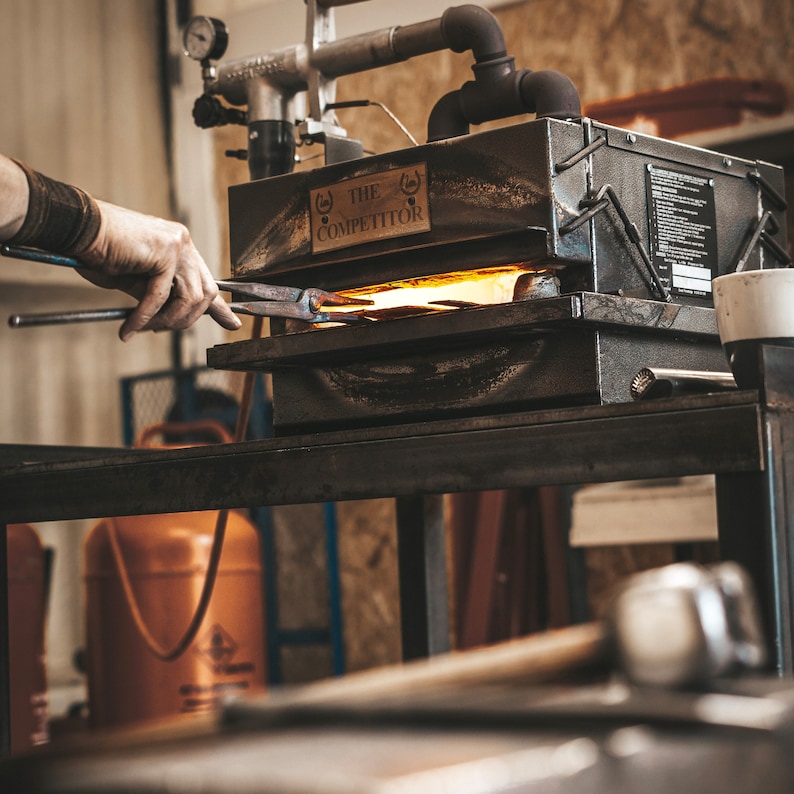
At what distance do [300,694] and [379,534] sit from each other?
3.76m

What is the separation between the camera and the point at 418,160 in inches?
61.9

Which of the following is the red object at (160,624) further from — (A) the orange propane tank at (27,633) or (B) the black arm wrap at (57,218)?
(B) the black arm wrap at (57,218)

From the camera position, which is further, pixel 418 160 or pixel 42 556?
pixel 42 556

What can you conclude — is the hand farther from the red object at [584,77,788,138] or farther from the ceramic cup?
the red object at [584,77,788,138]

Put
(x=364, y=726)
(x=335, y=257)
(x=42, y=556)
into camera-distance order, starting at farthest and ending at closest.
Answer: (x=42, y=556)
(x=335, y=257)
(x=364, y=726)

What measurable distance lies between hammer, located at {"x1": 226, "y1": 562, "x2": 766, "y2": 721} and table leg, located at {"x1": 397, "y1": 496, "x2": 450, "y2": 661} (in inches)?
58.1

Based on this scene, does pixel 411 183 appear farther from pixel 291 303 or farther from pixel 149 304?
pixel 149 304

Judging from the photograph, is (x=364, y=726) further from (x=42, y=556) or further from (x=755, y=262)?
(x=42, y=556)

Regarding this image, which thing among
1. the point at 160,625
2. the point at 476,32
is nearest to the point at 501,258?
the point at 476,32

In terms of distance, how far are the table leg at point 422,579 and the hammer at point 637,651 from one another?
4.84ft

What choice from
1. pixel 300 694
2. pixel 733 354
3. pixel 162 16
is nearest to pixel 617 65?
pixel 162 16

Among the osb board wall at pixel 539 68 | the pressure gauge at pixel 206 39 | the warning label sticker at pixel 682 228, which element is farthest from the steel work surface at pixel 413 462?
the osb board wall at pixel 539 68

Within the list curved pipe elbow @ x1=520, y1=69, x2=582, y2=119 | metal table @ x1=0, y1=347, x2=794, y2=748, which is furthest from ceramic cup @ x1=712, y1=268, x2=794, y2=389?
curved pipe elbow @ x1=520, y1=69, x2=582, y2=119

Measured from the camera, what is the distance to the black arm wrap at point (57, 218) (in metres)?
1.49
